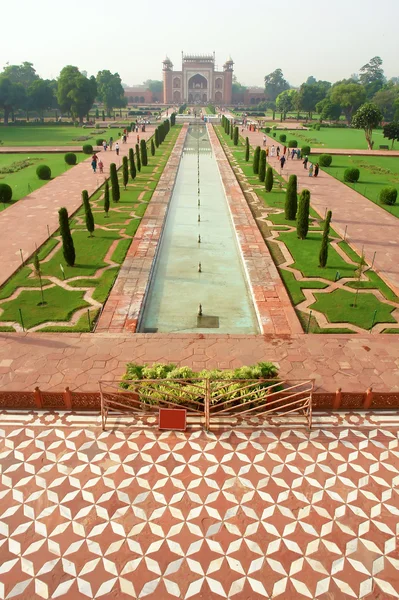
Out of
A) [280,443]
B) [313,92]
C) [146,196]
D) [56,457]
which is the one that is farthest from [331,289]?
[313,92]

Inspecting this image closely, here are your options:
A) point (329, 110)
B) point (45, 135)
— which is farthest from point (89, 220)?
point (329, 110)

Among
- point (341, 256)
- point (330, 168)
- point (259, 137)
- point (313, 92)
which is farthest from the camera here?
point (313, 92)

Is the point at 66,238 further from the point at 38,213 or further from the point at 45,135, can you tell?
the point at 45,135

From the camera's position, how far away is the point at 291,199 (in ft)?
48.3

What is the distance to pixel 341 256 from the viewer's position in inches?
468

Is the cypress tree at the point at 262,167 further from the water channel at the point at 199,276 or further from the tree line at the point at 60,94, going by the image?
the tree line at the point at 60,94

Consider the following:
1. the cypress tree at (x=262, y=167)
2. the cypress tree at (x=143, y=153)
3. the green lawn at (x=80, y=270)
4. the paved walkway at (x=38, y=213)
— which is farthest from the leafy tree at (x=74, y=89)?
the green lawn at (x=80, y=270)

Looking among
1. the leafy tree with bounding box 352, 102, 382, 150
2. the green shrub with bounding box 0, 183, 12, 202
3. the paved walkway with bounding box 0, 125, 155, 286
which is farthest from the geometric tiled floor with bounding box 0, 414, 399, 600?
the leafy tree with bounding box 352, 102, 382, 150

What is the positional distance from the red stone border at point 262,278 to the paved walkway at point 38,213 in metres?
5.80

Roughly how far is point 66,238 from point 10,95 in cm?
4693

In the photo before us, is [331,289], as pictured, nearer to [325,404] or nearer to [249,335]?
[249,335]

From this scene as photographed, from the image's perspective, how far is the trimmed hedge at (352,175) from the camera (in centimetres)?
2089

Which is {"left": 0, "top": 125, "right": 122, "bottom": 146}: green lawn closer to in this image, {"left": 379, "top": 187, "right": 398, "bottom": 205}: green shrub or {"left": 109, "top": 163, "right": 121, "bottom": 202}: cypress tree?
{"left": 109, "top": 163, "right": 121, "bottom": 202}: cypress tree

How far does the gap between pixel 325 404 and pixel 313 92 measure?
66.9m
